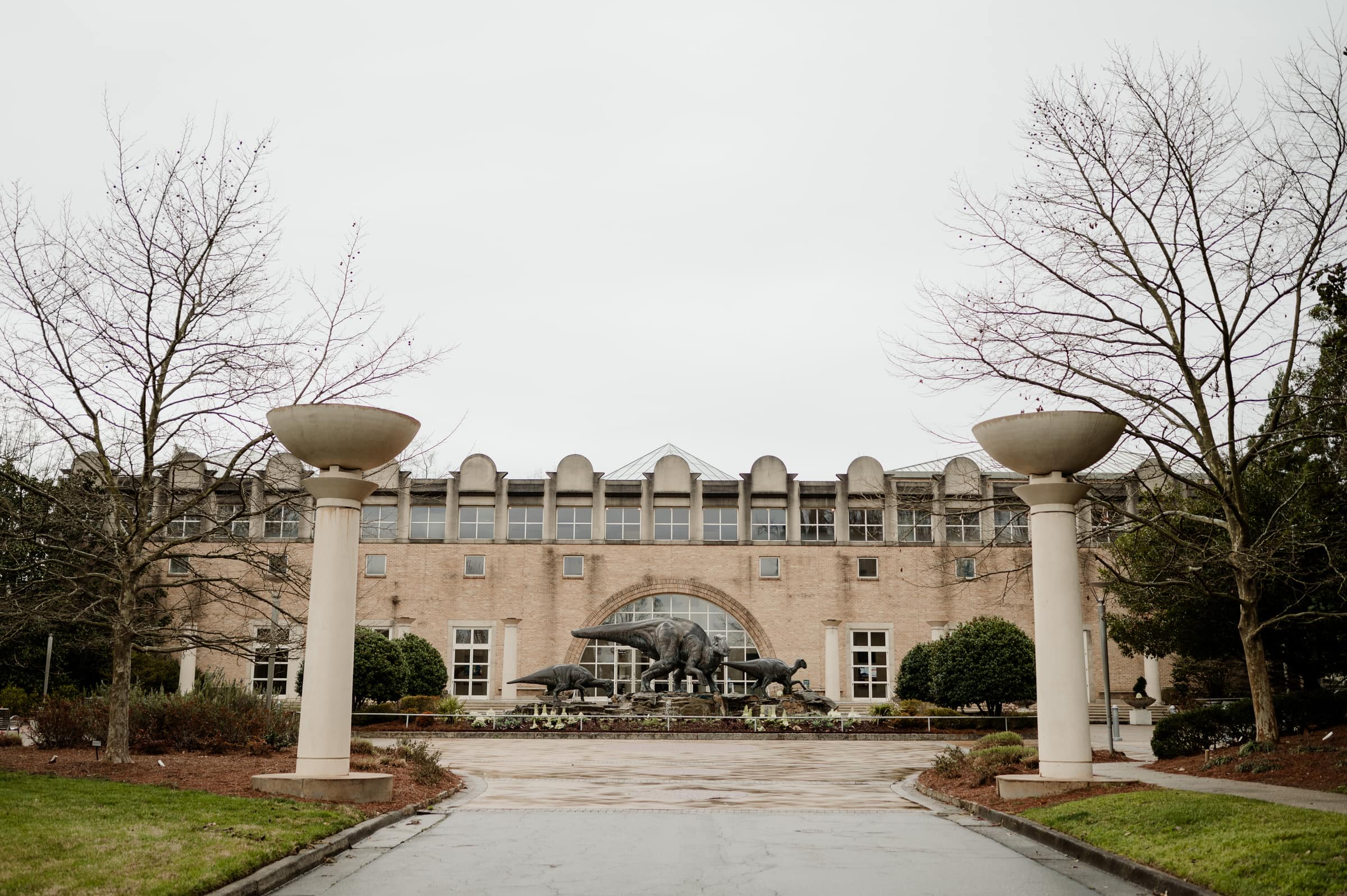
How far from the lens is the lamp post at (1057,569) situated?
12.5 metres

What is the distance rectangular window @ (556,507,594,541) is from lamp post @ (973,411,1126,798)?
28969 mm

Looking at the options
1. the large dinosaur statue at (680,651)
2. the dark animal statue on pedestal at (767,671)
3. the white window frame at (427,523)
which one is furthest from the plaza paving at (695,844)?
the white window frame at (427,523)

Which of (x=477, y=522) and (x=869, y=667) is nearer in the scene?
(x=869, y=667)

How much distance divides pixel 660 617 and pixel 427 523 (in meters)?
8.73

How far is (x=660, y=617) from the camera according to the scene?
134 feet

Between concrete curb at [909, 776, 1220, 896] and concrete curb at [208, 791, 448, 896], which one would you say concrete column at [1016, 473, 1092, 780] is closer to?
concrete curb at [909, 776, 1220, 896]

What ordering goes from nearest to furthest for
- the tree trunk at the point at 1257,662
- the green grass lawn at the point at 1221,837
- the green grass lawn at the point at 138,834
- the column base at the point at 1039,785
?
the green grass lawn at the point at 138,834, the green grass lawn at the point at 1221,837, the column base at the point at 1039,785, the tree trunk at the point at 1257,662

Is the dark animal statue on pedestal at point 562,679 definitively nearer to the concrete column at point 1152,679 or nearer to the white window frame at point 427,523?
the white window frame at point 427,523

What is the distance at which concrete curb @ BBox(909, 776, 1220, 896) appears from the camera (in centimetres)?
752

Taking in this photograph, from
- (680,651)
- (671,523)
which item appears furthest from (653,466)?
(680,651)

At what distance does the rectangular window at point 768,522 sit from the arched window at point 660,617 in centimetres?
297

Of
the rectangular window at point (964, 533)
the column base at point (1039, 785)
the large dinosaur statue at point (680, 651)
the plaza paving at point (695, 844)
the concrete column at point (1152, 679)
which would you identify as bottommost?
the plaza paving at point (695, 844)

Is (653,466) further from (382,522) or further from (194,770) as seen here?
(194,770)

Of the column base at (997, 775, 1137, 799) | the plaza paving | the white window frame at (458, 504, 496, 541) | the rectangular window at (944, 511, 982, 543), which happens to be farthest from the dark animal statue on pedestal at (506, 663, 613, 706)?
the column base at (997, 775, 1137, 799)
